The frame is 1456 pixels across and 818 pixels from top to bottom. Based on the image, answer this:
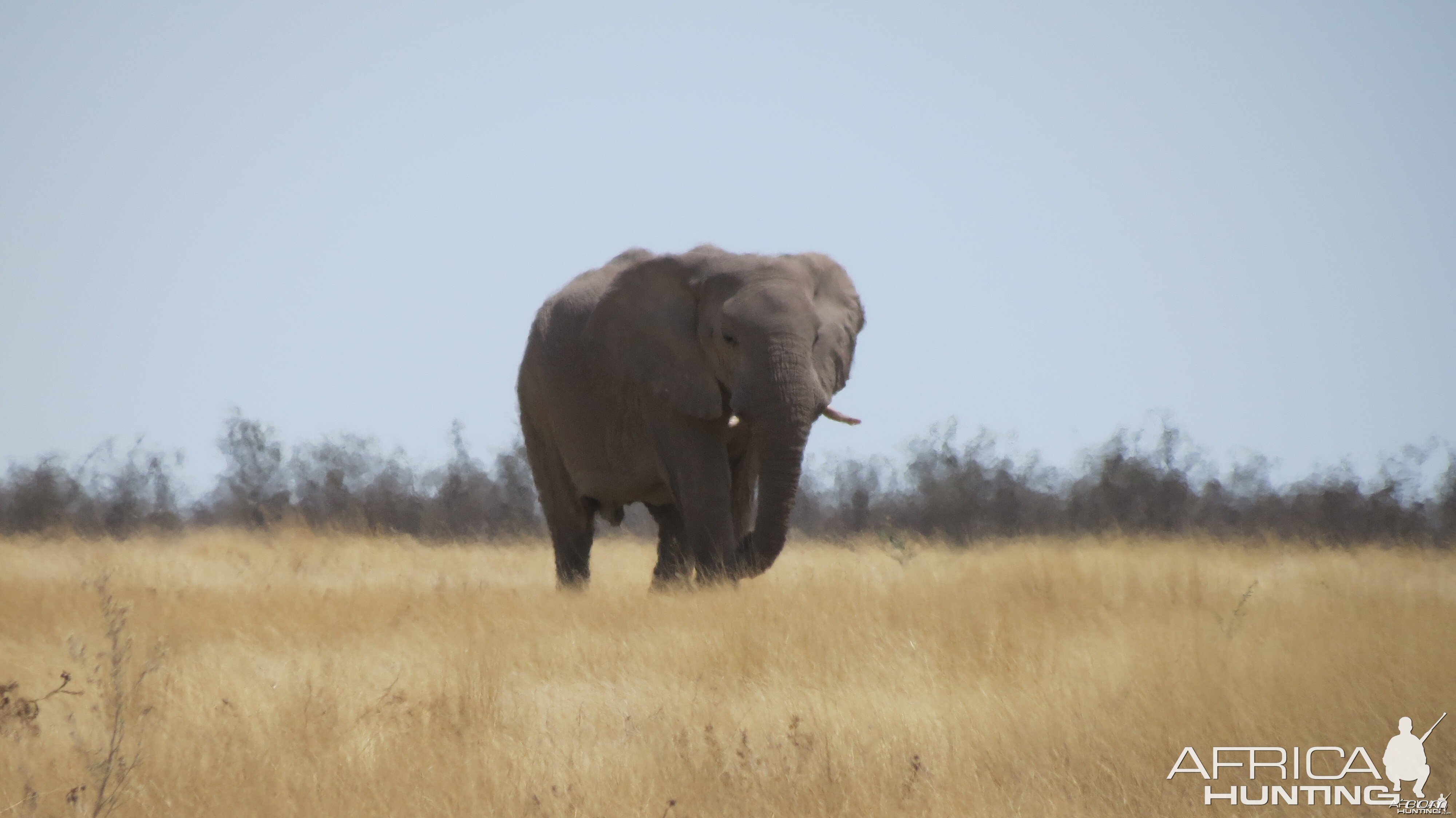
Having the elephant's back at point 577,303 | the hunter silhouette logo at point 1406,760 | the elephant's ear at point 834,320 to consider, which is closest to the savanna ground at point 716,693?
the hunter silhouette logo at point 1406,760

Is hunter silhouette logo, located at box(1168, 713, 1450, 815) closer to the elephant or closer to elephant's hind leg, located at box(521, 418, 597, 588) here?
the elephant

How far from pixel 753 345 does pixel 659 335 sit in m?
1.33

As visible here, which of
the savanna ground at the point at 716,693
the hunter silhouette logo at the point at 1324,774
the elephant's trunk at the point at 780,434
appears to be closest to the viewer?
the hunter silhouette logo at the point at 1324,774

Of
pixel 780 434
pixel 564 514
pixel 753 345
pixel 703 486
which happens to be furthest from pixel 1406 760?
pixel 564 514

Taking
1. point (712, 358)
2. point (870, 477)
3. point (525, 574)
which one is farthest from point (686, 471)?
point (870, 477)

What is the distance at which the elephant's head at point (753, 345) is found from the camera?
9.87 meters

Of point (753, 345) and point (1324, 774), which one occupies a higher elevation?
point (753, 345)

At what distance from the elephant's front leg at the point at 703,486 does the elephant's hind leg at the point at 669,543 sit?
3.44ft

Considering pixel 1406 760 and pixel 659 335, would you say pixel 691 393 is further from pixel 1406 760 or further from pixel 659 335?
pixel 1406 760

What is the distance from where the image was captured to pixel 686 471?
1071 centimetres

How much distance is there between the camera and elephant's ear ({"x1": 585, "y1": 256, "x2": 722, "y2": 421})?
10.7 meters

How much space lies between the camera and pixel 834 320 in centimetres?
1078

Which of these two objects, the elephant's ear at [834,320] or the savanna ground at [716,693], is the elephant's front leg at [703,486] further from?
the elephant's ear at [834,320]

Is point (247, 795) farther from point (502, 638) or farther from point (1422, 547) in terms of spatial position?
point (1422, 547)
